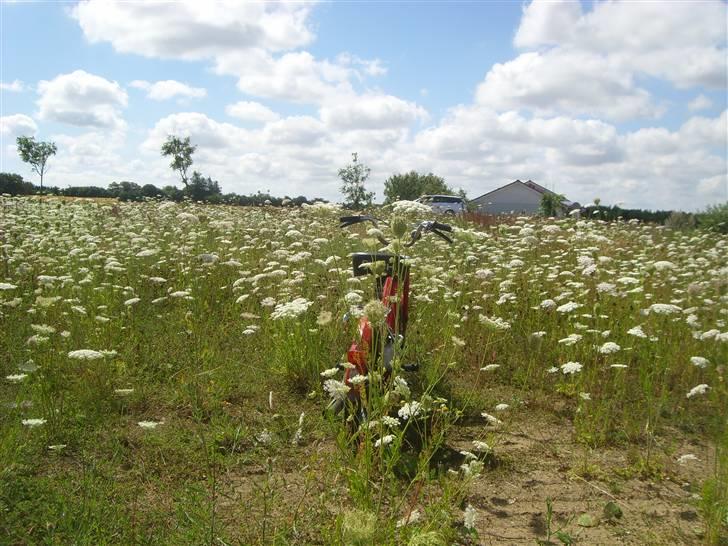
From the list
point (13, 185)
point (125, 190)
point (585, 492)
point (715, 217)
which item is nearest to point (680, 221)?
point (715, 217)

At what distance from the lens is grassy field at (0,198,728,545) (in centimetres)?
262

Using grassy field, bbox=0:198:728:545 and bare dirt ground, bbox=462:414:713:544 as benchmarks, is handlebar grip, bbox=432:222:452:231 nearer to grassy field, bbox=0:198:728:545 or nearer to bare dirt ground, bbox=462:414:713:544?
grassy field, bbox=0:198:728:545

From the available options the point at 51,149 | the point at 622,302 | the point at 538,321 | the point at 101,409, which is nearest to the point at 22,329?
the point at 101,409

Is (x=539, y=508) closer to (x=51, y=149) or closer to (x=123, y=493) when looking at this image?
(x=123, y=493)

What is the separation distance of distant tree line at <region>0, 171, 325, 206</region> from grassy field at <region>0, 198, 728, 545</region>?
209 inches

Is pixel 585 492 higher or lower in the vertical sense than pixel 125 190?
lower

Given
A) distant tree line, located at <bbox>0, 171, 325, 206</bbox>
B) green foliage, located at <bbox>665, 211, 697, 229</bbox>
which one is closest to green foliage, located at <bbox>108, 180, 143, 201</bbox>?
distant tree line, located at <bbox>0, 171, 325, 206</bbox>

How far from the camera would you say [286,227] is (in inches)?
325

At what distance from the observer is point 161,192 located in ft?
53.7

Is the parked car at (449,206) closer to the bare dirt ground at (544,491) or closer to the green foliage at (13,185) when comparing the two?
the bare dirt ground at (544,491)

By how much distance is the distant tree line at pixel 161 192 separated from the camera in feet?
41.8

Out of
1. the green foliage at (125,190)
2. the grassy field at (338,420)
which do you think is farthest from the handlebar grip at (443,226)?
the green foliage at (125,190)

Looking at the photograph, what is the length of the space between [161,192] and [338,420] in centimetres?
1449

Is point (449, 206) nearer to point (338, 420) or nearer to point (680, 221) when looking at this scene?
point (680, 221)
